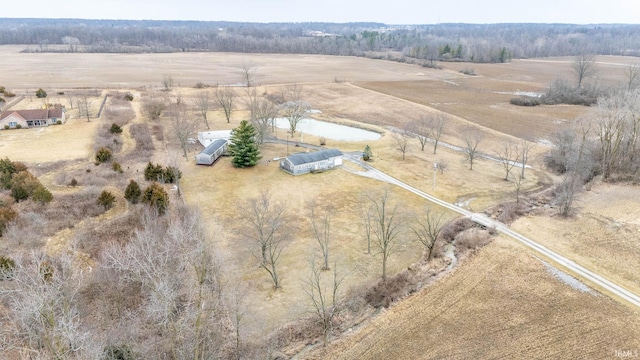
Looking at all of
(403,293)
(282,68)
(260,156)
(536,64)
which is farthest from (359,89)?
(536,64)

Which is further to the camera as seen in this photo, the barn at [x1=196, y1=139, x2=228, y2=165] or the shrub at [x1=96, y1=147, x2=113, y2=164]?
the barn at [x1=196, y1=139, x2=228, y2=165]

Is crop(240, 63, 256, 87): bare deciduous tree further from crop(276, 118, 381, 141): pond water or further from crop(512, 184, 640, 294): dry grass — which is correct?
crop(512, 184, 640, 294): dry grass

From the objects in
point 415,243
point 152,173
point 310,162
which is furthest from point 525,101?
point 152,173

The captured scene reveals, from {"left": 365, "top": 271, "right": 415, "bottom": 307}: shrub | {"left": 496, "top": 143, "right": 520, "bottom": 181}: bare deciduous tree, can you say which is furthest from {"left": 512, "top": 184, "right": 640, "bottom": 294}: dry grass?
{"left": 365, "top": 271, "right": 415, "bottom": 307}: shrub

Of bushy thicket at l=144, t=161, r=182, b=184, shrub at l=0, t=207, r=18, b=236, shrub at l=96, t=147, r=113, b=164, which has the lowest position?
shrub at l=0, t=207, r=18, b=236

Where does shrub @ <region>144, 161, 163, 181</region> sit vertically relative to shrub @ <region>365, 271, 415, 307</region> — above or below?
above

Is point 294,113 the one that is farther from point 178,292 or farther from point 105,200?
point 178,292

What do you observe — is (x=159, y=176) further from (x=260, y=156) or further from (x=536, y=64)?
(x=536, y=64)
